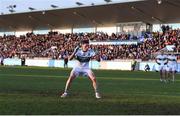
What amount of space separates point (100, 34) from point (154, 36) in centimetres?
1236

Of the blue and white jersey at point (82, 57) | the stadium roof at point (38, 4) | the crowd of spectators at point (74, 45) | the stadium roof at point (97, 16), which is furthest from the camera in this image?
the stadium roof at point (38, 4)

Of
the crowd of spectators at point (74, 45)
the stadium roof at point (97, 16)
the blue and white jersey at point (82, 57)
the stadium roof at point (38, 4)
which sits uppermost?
the stadium roof at point (38, 4)

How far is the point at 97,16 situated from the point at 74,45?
641cm

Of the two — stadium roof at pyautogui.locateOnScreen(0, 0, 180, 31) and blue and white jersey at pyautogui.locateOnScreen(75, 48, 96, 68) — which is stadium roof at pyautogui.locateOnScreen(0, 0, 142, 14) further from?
blue and white jersey at pyautogui.locateOnScreen(75, 48, 96, 68)

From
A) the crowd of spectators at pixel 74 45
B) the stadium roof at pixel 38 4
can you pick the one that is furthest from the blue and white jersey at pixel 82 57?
the stadium roof at pixel 38 4

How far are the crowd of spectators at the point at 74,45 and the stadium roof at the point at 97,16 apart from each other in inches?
91.4

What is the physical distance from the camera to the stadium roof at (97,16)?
228 feet

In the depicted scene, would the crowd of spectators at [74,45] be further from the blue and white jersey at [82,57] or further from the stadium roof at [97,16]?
the blue and white jersey at [82,57]

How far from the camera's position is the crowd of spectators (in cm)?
6538

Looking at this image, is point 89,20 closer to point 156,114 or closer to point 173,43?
point 173,43

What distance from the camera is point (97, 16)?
81.4 metres

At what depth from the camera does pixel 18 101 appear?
1595 centimetres

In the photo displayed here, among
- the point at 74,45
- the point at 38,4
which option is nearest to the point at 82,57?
the point at 74,45

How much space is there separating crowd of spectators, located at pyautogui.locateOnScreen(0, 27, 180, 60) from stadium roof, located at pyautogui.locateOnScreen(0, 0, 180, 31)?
2.32 metres
